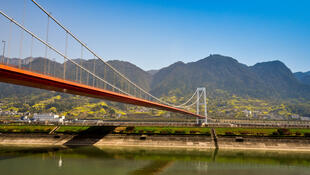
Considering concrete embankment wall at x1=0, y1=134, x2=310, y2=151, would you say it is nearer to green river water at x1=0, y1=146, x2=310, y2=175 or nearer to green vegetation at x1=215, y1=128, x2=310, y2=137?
green vegetation at x1=215, y1=128, x2=310, y2=137

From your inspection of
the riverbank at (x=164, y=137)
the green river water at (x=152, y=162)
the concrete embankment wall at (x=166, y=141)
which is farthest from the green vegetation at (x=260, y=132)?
the green river water at (x=152, y=162)

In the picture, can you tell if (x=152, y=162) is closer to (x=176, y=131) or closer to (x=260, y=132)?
(x=176, y=131)

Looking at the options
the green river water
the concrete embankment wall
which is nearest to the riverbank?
the concrete embankment wall

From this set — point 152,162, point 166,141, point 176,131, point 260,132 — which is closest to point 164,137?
point 166,141

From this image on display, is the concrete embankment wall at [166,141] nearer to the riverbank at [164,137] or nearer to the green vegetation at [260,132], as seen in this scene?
the riverbank at [164,137]

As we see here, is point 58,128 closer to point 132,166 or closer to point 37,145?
point 37,145

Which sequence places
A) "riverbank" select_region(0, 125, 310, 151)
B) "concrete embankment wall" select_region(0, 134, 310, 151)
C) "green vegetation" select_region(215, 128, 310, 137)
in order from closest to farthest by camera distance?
"concrete embankment wall" select_region(0, 134, 310, 151) → "riverbank" select_region(0, 125, 310, 151) → "green vegetation" select_region(215, 128, 310, 137)
